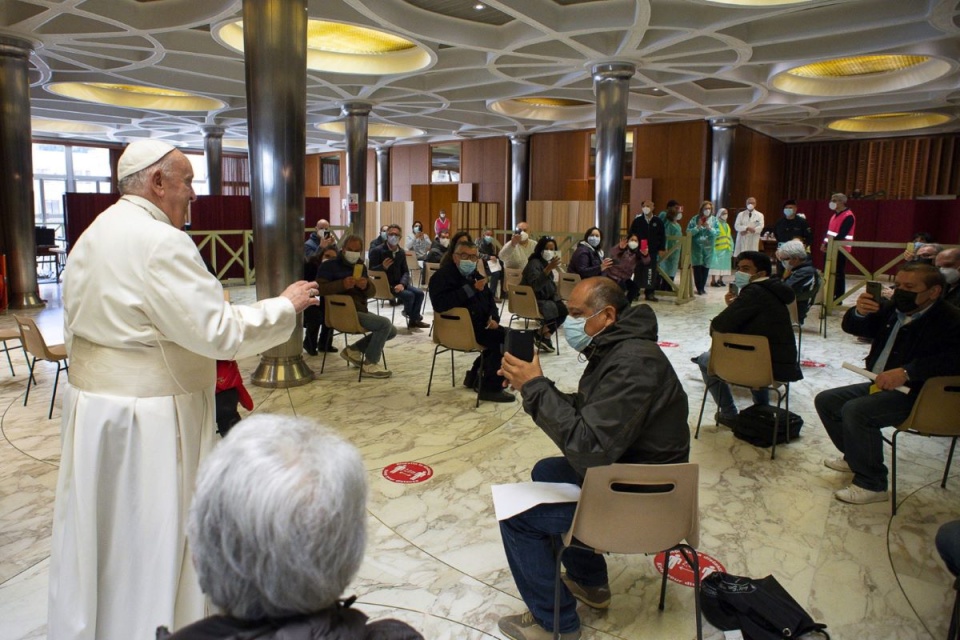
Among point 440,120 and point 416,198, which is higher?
point 440,120

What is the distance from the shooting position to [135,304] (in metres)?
1.82

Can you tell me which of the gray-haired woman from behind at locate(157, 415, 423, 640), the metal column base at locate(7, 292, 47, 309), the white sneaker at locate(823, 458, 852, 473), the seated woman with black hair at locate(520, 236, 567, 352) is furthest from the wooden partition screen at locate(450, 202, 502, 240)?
the gray-haired woman from behind at locate(157, 415, 423, 640)

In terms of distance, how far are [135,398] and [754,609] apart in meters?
2.17

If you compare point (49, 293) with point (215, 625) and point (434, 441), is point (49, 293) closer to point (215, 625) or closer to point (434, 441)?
point (434, 441)

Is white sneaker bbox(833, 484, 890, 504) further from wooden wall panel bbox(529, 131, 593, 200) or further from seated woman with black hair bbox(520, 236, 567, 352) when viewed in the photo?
wooden wall panel bbox(529, 131, 593, 200)

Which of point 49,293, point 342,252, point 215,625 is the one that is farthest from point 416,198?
point 215,625

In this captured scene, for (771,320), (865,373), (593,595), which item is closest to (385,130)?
(771,320)

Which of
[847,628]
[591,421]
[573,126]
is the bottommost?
[847,628]

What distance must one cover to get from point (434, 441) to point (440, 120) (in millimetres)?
13652

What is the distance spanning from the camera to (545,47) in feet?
32.3

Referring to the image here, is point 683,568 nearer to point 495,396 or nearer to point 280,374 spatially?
point 495,396

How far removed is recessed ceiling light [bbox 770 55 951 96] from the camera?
36.7 feet

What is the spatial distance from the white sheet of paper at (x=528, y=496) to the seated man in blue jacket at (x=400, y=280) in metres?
5.88

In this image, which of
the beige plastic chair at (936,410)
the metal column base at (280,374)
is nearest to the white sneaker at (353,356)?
the metal column base at (280,374)
